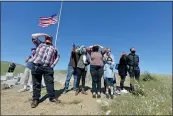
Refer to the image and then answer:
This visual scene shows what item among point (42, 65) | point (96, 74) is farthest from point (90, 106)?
point (42, 65)

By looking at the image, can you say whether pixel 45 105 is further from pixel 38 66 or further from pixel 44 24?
pixel 44 24

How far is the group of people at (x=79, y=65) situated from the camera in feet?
28.3

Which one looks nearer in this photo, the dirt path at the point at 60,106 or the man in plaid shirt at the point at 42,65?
the dirt path at the point at 60,106

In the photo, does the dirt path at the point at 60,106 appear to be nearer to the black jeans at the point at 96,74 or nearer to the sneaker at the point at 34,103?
the sneaker at the point at 34,103

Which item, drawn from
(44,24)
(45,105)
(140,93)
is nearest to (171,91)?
(140,93)

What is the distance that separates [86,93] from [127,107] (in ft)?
7.48

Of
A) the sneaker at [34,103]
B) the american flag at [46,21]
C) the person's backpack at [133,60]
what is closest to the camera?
the sneaker at [34,103]

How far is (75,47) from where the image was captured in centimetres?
1014

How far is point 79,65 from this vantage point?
9.77 metres

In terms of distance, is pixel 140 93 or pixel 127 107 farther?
pixel 140 93

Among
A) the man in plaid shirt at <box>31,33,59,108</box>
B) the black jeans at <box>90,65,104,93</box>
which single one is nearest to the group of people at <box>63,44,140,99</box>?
the black jeans at <box>90,65,104,93</box>

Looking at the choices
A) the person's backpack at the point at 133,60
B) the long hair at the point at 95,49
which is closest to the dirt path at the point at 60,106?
the long hair at the point at 95,49

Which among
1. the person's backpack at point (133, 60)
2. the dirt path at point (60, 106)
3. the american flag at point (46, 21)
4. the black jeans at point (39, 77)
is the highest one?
the american flag at point (46, 21)

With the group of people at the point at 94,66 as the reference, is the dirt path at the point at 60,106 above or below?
below
